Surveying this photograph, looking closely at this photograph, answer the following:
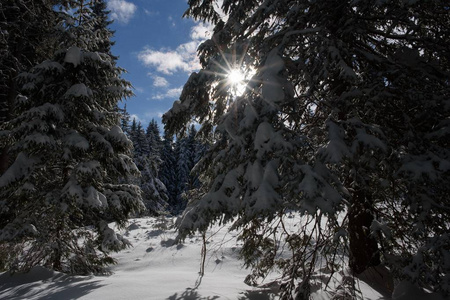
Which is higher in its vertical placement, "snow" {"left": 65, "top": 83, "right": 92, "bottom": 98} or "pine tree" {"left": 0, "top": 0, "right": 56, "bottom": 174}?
"pine tree" {"left": 0, "top": 0, "right": 56, "bottom": 174}

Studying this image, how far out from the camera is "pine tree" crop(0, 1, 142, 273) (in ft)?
18.7

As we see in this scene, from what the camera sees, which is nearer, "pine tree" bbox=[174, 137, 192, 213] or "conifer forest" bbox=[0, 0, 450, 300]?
"conifer forest" bbox=[0, 0, 450, 300]

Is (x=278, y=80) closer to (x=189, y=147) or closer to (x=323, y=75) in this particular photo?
(x=323, y=75)

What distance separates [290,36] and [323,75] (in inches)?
29.6

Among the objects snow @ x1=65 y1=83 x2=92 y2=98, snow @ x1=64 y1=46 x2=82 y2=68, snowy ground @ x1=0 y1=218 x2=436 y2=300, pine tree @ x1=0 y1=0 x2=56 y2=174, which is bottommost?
snowy ground @ x1=0 y1=218 x2=436 y2=300

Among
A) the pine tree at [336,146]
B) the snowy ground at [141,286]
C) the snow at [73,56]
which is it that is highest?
the snow at [73,56]

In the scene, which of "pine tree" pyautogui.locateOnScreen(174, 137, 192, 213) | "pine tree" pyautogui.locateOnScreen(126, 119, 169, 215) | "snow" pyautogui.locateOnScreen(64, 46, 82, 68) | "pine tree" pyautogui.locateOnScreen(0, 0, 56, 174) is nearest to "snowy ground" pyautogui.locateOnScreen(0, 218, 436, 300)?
"snow" pyautogui.locateOnScreen(64, 46, 82, 68)

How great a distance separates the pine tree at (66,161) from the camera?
18.7 feet

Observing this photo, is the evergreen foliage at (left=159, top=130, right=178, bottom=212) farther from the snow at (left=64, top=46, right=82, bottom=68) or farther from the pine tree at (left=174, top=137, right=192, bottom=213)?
the snow at (left=64, top=46, right=82, bottom=68)

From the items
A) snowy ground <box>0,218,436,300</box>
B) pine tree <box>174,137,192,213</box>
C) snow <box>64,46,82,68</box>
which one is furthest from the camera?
pine tree <box>174,137,192,213</box>

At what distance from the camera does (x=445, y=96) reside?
3252 millimetres

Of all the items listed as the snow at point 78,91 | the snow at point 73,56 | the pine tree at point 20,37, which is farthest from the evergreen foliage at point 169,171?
the snow at point 78,91

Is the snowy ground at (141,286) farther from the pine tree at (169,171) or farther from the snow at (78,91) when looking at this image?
the pine tree at (169,171)

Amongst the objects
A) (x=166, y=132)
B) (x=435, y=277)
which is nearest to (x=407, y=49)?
(x=435, y=277)
